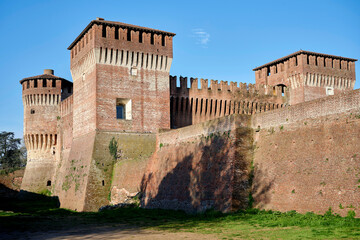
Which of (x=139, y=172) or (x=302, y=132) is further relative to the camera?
(x=139, y=172)

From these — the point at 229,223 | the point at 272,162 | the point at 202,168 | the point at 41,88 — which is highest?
the point at 41,88

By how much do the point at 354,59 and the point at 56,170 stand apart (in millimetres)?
25609

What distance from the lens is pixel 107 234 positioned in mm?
14281

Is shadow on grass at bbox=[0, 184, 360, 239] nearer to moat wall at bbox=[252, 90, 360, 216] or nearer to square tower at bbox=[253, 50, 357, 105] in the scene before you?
moat wall at bbox=[252, 90, 360, 216]

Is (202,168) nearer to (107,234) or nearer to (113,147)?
(107,234)

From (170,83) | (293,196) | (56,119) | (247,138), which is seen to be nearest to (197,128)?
(247,138)

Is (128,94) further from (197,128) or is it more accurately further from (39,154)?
(39,154)

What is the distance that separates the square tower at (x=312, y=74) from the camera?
3328 cm

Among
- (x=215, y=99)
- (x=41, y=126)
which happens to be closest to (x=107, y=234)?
(x=215, y=99)

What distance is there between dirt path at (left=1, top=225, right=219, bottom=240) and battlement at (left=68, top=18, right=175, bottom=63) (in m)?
14.2

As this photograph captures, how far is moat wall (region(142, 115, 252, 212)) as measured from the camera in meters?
→ 17.7

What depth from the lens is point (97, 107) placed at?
26.5m

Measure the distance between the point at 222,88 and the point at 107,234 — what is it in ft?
67.5

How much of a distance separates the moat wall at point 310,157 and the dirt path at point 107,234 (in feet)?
13.3
